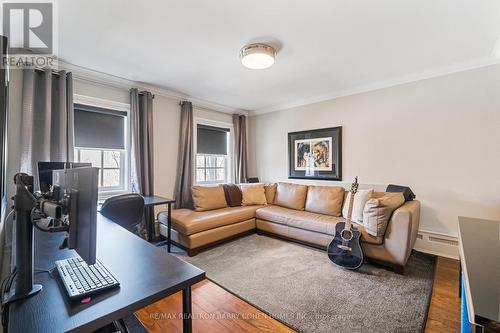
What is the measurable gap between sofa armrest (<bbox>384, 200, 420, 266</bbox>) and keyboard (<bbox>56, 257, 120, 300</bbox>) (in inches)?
99.5

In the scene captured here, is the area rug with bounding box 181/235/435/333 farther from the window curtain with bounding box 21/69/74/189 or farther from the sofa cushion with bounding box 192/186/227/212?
the window curtain with bounding box 21/69/74/189

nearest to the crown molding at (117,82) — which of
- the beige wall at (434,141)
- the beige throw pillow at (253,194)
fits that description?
the beige throw pillow at (253,194)

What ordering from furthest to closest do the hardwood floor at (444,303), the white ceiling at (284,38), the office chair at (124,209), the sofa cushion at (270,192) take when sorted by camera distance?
the sofa cushion at (270,192), the office chair at (124,209), the white ceiling at (284,38), the hardwood floor at (444,303)

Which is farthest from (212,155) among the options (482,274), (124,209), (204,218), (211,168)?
(482,274)

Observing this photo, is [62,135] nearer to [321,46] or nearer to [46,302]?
[46,302]

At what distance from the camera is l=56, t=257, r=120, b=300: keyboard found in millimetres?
760

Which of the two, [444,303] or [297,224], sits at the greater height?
[297,224]

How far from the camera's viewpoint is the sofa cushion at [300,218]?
2.88 m

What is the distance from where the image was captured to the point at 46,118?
8.03 feet

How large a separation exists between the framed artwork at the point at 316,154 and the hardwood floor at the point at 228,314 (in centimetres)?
206

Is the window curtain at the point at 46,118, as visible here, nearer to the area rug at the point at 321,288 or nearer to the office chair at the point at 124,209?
the office chair at the point at 124,209

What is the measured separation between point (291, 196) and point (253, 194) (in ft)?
2.22

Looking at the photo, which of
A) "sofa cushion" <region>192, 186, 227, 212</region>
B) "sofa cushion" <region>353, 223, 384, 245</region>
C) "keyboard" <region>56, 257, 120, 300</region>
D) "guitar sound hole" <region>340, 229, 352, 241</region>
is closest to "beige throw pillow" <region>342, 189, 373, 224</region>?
"sofa cushion" <region>353, 223, 384, 245</region>

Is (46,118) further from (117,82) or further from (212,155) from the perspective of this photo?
(212,155)
